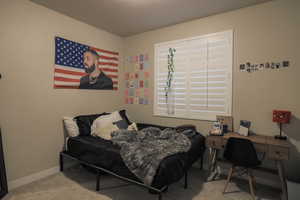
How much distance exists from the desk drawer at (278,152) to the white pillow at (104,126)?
2254 millimetres

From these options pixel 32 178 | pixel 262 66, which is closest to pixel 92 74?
pixel 32 178

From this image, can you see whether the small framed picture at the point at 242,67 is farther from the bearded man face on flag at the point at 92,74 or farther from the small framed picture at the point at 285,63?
the bearded man face on flag at the point at 92,74

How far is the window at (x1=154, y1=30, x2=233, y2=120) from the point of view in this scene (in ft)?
8.87

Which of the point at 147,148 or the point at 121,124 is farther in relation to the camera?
the point at 121,124

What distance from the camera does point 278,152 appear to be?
1936 millimetres

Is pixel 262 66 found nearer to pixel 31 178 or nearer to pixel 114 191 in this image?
pixel 114 191

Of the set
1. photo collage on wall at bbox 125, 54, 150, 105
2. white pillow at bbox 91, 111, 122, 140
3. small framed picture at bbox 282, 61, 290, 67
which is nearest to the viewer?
Result: small framed picture at bbox 282, 61, 290, 67

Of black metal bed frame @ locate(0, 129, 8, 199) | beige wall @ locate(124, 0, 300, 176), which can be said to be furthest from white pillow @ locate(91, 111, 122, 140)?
beige wall @ locate(124, 0, 300, 176)

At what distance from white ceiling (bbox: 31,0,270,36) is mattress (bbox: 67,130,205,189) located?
2091mm

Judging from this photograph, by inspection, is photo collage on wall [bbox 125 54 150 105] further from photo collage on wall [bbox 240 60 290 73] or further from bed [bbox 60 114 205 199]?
photo collage on wall [bbox 240 60 290 73]

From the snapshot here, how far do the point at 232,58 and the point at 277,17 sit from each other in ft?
2.55

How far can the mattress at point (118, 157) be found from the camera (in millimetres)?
1691

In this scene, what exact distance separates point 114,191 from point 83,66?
88.8 inches

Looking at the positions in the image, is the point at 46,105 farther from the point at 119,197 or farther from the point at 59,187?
the point at 119,197
